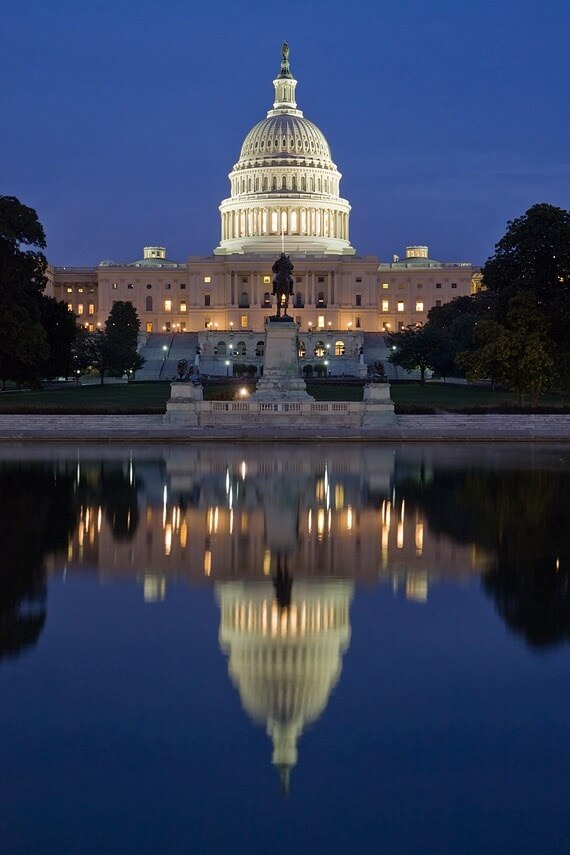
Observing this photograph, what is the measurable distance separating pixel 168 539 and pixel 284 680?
332 inches

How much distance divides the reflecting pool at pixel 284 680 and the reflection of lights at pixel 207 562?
0.10m

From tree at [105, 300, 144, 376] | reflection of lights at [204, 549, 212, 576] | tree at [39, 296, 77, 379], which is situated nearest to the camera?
reflection of lights at [204, 549, 212, 576]

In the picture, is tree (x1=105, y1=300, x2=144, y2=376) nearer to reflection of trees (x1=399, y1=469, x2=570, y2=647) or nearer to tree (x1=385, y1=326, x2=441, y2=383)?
tree (x1=385, y1=326, x2=441, y2=383)

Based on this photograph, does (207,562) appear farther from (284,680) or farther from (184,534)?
(284,680)

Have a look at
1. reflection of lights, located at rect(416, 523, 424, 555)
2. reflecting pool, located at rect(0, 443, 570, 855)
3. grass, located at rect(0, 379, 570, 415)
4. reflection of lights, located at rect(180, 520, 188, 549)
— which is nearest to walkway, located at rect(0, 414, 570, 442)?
grass, located at rect(0, 379, 570, 415)

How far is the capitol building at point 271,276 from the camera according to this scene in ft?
493

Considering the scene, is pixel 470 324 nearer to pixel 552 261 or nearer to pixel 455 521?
pixel 552 261

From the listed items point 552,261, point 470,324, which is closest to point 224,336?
point 470,324

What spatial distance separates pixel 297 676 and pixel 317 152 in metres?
155

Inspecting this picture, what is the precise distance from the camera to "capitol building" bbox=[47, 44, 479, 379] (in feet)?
493

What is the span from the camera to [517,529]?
69.4ft

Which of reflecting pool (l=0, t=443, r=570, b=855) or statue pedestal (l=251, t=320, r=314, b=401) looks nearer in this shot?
reflecting pool (l=0, t=443, r=570, b=855)

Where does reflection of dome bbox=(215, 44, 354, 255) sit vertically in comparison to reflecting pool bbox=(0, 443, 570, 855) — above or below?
above

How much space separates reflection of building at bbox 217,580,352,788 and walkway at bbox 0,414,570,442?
98.5ft
